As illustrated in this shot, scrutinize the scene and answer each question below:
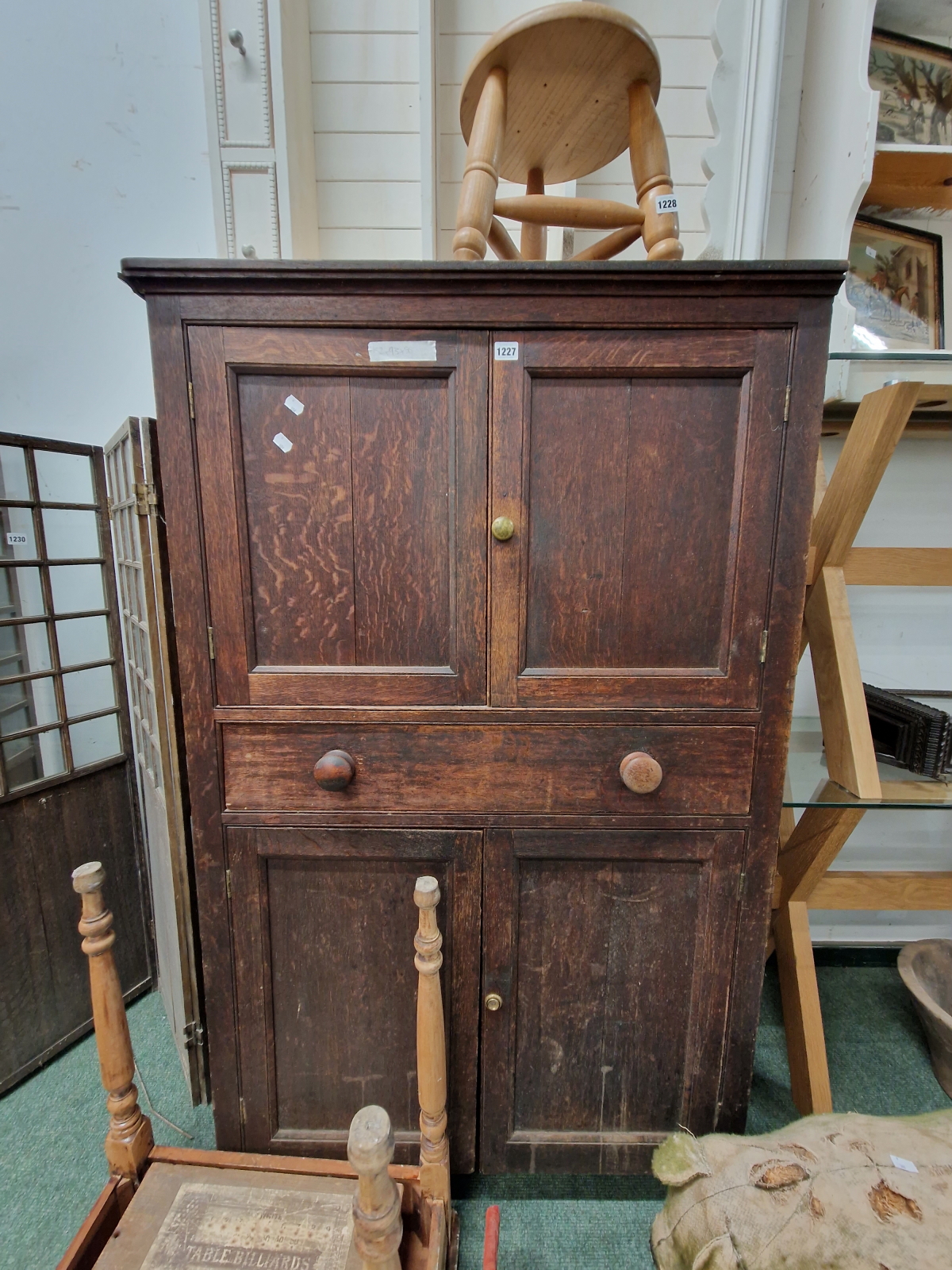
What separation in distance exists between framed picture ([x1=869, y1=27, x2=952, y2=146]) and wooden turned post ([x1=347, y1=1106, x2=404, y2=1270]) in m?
2.07

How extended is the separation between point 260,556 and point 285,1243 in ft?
3.62

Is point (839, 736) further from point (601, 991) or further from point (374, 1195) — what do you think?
point (374, 1195)

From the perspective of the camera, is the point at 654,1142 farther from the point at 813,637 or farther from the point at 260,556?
the point at 260,556

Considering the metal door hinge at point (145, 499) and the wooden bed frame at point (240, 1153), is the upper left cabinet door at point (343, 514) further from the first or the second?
the wooden bed frame at point (240, 1153)

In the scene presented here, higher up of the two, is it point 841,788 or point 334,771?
point 334,771

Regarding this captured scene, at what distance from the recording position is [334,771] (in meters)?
0.92

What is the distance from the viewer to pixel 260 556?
0.92 meters

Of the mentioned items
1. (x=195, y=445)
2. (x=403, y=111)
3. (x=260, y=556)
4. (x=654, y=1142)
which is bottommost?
(x=654, y=1142)

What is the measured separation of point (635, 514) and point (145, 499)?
3.08 ft

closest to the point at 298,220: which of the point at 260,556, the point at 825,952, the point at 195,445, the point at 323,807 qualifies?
the point at 195,445

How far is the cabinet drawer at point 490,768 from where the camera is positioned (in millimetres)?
943

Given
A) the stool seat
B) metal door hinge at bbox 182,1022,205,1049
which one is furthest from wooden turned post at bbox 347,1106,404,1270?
the stool seat

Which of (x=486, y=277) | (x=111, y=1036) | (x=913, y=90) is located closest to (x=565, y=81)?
(x=486, y=277)

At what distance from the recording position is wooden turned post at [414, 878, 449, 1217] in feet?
2.78
